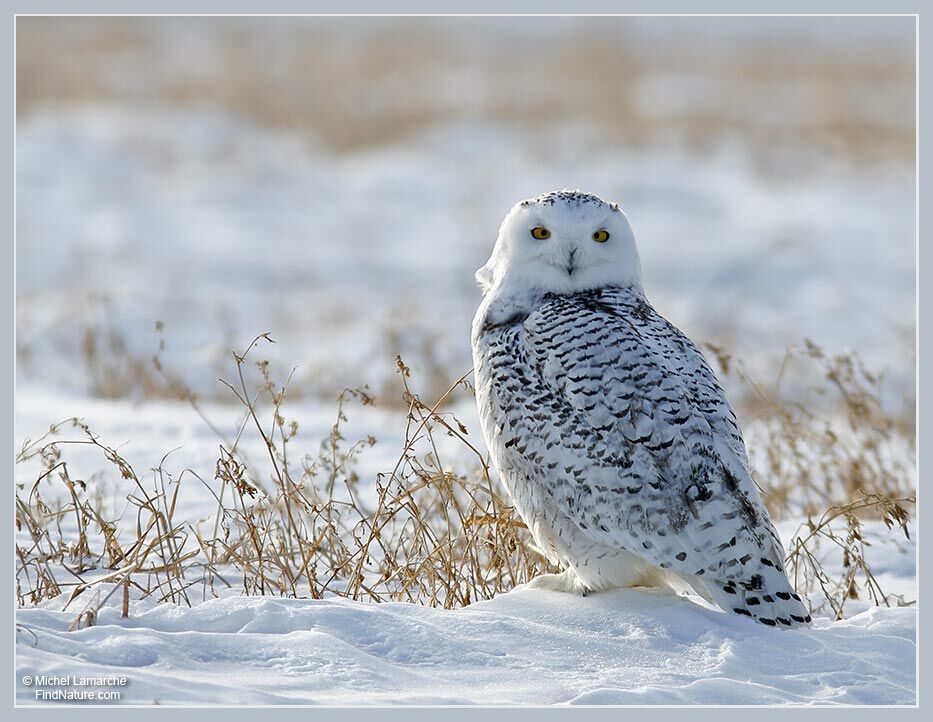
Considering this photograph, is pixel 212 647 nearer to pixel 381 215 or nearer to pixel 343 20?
pixel 381 215

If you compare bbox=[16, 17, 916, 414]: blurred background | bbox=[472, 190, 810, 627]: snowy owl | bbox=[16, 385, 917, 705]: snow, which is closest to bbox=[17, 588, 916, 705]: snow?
bbox=[16, 385, 917, 705]: snow

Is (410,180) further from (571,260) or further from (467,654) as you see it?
(467,654)

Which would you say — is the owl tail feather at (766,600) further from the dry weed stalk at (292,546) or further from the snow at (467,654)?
the dry weed stalk at (292,546)

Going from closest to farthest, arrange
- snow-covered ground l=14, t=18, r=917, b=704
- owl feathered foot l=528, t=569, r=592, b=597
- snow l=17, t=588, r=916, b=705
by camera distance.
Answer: snow l=17, t=588, r=916, b=705, snow-covered ground l=14, t=18, r=917, b=704, owl feathered foot l=528, t=569, r=592, b=597

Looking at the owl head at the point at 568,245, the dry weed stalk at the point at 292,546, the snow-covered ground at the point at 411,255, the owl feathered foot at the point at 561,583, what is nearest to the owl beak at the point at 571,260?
the owl head at the point at 568,245

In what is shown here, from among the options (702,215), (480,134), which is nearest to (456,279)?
(702,215)

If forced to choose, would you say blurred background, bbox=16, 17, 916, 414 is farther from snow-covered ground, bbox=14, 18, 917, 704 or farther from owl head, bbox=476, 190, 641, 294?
owl head, bbox=476, 190, 641, 294

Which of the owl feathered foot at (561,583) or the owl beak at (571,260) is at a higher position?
the owl beak at (571,260)

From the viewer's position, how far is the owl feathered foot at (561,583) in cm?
414

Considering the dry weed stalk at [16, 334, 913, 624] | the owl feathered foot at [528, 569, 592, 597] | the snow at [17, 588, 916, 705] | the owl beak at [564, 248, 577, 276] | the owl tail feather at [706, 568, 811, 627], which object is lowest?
the snow at [17, 588, 916, 705]

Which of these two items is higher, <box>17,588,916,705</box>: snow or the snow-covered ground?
the snow-covered ground

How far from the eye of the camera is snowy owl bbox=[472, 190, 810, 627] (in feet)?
12.6

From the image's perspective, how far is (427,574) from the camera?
421 centimetres

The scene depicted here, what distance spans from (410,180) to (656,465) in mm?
12908
